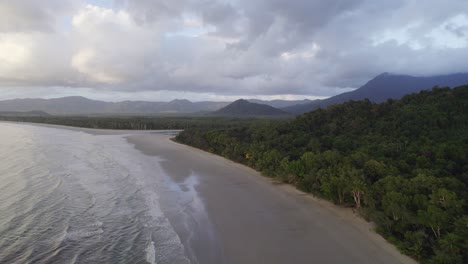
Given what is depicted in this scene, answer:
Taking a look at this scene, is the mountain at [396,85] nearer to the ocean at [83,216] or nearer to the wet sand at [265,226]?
the wet sand at [265,226]

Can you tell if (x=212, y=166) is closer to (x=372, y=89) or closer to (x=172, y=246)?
(x=172, y=246)

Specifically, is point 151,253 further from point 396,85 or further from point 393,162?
point 396,85

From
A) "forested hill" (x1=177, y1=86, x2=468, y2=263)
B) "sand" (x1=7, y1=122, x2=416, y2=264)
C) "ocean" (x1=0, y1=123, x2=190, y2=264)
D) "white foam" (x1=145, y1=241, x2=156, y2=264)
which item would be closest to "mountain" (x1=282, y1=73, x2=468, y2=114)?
"forested hill" (x1=177, y1=86, x2=468, y2=263)

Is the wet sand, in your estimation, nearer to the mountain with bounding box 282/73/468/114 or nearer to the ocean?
the ocean

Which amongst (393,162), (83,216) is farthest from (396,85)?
(83,216)

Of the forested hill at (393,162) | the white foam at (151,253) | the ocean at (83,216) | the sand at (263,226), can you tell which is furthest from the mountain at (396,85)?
the white foam at (151,253)

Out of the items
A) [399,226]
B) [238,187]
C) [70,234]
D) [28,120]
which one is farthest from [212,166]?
[28,120]

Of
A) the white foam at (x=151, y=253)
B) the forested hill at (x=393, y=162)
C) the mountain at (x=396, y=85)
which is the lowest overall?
the white foam at (x=151, y=253)
